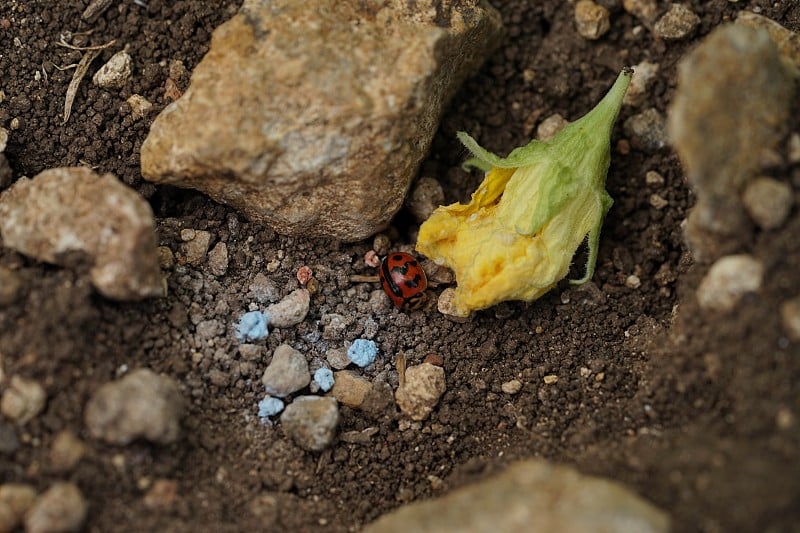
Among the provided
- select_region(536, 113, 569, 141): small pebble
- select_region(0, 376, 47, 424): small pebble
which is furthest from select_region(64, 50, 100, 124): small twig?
select_region(536, 113, 569, 141): small pebble

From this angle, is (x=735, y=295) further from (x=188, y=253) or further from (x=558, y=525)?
(x=188, y=253)

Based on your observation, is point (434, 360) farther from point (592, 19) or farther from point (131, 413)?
point (592, 19)

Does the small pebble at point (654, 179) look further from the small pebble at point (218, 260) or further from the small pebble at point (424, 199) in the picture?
the small pebble at point (218, 260)

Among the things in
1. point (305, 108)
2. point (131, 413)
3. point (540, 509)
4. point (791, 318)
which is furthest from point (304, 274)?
point (791, 318)

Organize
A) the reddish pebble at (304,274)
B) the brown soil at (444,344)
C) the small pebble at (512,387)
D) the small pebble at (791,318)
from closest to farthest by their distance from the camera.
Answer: the small pebble at (791,318) → the brown soil at (444,344) → the small pebble at (512,387) → the reddish pebble at (304,274)

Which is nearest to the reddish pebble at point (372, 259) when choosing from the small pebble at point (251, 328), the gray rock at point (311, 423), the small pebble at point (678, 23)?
the small pebble at point (251, 328)
